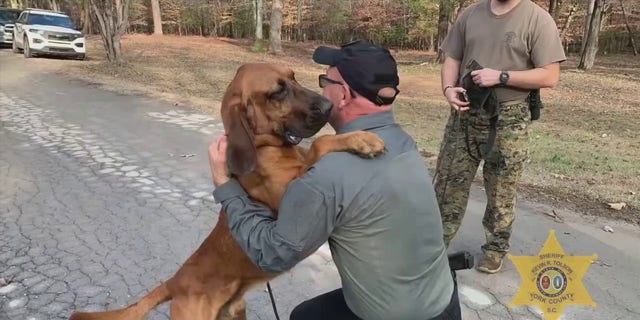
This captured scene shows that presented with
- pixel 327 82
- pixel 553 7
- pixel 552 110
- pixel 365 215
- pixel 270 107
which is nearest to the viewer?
pixel 365 215

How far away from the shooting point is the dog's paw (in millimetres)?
1781

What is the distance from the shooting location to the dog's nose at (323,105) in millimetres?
2021

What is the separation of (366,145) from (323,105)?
1.08 ft

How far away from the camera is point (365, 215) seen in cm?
177

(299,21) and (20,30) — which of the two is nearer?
(20,30)

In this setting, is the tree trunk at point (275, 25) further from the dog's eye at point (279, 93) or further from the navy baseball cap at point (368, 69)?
the navy baseball cap at point (368, 69)

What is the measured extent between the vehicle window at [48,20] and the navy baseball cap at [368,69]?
67.8 feet

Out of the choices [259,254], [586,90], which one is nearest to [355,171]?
[259,254]

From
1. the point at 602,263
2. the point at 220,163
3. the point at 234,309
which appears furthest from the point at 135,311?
the point at 602,263

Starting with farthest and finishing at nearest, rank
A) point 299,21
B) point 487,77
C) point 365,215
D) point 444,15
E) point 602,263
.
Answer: point 299,21 < point 444,15 < point 602,263 < point 487,77 < point 365,215

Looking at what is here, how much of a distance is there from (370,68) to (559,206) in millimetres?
4103

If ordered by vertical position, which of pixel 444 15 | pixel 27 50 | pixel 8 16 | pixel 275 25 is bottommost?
pixel 27 50

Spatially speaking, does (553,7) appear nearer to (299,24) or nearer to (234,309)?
(299,24)

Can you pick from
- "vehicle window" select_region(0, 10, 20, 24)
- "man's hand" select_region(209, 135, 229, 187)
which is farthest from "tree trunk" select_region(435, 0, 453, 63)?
"vehicle window" select_region(0, 10, 20, 24)
